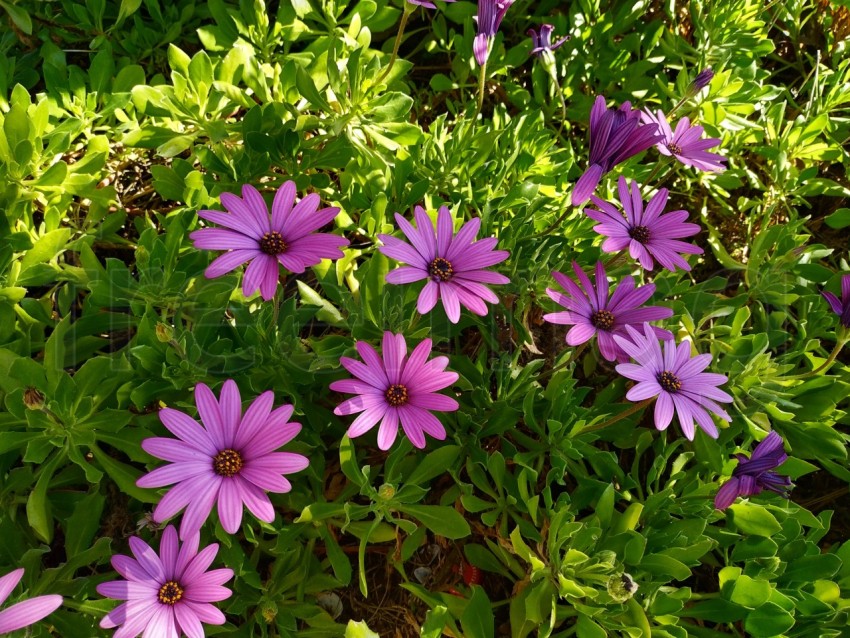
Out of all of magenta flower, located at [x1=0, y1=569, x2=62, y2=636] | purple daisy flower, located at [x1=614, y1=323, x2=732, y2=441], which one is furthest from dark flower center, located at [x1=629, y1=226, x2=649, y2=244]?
magenta flower, located at [x1=0, y1=569, x2=62, y2=636]

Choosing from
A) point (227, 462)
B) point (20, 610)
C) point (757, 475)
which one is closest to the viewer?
point (20, 610)

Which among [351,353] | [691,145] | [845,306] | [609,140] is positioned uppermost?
[691,145]

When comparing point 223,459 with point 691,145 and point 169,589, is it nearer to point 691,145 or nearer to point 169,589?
point 169,589

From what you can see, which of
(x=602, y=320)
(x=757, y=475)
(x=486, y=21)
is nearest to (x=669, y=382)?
(x=602, y=320)

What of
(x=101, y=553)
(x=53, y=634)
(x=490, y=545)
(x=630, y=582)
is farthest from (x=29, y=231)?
(x=630, y=582)

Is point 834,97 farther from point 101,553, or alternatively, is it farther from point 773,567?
point 101,553

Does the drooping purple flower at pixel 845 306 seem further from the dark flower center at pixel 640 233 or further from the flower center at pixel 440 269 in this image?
the flower center at pixel 440 269

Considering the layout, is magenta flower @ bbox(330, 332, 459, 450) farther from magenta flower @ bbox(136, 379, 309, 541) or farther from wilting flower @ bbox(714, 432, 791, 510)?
wilting flower @ bbox(714, 432, 791, 510)

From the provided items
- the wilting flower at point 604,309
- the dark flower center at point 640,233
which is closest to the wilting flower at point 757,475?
the wilting flower at point 604,309
